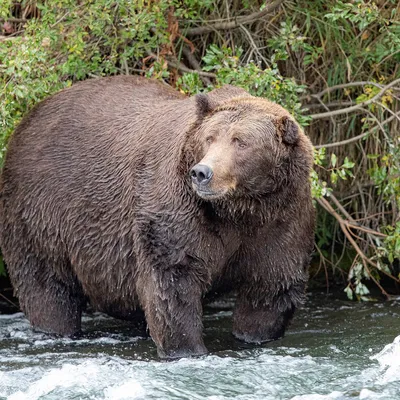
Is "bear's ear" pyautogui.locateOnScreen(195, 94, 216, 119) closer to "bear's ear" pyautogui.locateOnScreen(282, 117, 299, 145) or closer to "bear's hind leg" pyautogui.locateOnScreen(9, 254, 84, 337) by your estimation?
"bear's ear" pyautogui.locateOnScreen(282, 117, 299, 145)

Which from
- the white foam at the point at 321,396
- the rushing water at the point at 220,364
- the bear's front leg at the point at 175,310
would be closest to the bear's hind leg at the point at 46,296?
the rushing water at the point at 220,364

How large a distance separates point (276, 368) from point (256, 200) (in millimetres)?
1177

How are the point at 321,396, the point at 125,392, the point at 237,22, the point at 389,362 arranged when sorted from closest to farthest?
the point at 321,396 → the point at 125,392 → the point at 389,362 → the point at 237,22

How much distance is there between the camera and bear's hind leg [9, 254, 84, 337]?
31.4 feet

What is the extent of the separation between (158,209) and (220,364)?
1.19 metres

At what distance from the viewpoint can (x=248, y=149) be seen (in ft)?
25.8

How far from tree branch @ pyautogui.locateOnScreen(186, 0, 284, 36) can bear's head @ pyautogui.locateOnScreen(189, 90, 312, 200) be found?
2479mm

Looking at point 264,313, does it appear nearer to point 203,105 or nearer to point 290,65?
point 203,105

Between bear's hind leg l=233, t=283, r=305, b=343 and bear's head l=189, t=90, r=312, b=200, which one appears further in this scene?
bear's hind leg l=233, t=283, r=305, b=343

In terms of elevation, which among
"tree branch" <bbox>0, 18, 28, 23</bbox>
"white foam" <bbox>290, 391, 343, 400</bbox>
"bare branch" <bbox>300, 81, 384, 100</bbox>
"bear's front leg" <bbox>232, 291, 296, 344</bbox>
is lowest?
"white foam" <bbox>290, 391, 343, 400</bbox>

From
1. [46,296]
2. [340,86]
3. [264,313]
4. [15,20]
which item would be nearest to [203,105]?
[264,313]

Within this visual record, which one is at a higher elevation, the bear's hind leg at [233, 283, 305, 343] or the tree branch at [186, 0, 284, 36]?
the tree branch at [186, 0, 284, 36]

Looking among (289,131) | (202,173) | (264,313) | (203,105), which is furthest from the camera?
(264,313)

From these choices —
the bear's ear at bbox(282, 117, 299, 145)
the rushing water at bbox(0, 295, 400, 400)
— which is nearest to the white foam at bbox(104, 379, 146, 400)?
the rushing water at bbox(0, 295, 400, 400)
